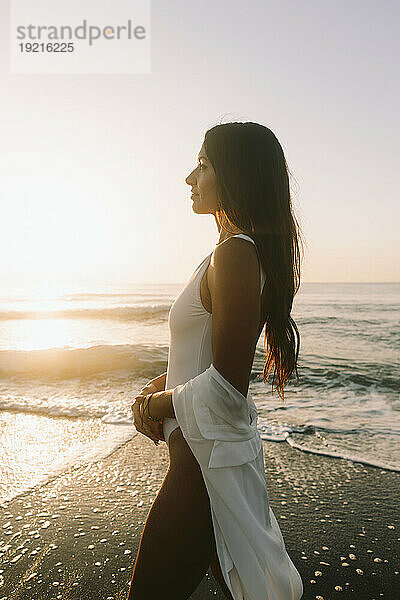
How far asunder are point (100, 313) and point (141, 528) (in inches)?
940

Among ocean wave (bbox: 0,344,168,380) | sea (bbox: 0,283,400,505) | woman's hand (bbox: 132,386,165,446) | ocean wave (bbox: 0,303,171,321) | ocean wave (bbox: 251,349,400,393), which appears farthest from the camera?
ocean wave (bbox: 0,303,171,321)

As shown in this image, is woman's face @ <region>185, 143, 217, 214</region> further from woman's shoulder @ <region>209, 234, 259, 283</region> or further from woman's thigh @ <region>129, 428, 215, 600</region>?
woman's thigh @ <region>129, 428, 215, 600</region>

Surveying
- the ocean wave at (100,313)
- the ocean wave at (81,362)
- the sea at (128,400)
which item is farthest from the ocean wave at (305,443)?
the ocean wave at (100,313)

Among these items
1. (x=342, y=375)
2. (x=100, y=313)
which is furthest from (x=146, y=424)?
(x=100, y=313)

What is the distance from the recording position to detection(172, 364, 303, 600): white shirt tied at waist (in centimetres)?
166

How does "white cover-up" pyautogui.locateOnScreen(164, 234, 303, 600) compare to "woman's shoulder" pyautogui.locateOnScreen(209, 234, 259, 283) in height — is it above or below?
below

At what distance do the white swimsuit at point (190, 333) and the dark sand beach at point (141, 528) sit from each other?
0.75 m

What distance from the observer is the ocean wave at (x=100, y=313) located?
2497 centimetres

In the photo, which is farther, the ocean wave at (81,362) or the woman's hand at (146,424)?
the ocean wave at (81,362)

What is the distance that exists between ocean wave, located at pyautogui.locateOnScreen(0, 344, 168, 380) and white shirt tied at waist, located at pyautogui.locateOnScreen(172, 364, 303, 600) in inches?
335

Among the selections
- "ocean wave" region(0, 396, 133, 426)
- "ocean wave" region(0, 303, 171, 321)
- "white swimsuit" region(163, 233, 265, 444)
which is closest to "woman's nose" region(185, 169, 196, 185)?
"white swimsuit" region(163, 233, 265, 444)

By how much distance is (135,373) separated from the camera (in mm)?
10562

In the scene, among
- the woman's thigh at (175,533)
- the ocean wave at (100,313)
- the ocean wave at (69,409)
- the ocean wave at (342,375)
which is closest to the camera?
the woman's thigh at (175,533)

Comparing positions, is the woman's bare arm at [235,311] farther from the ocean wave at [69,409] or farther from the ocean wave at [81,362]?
the ocean wave at [81,362]
